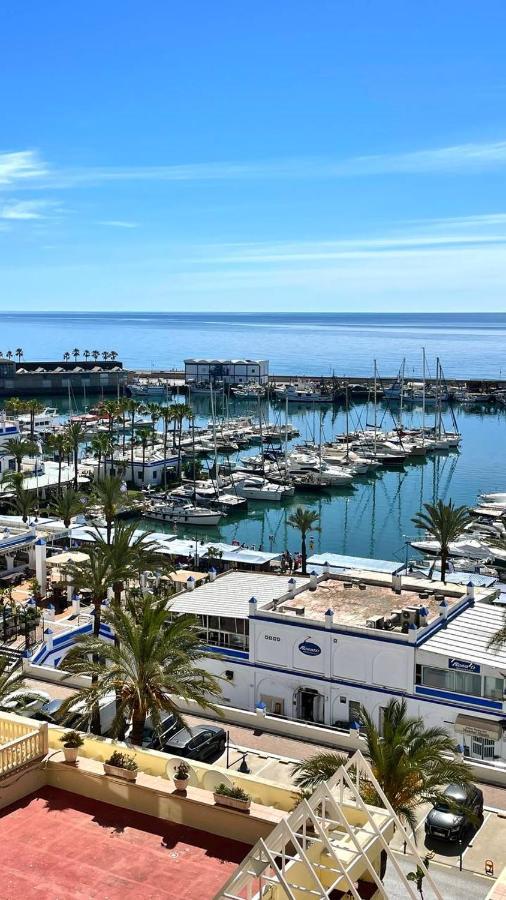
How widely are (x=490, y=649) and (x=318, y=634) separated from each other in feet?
17.2

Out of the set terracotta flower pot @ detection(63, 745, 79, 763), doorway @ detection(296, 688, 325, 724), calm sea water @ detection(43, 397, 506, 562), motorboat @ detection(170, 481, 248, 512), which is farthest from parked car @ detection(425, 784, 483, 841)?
motorboat @ detection(170, 481, 248, 512)

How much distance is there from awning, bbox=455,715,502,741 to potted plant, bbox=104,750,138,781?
14854mm

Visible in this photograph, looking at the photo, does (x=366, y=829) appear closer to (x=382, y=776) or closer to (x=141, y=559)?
(x=382, y=776)

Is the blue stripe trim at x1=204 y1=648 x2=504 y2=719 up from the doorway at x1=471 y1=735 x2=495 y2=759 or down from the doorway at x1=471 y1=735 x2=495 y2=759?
up

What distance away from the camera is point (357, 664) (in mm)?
28516

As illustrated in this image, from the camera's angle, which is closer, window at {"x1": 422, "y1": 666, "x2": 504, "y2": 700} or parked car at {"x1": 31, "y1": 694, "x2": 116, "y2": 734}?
parked car at {"x1": 31, "y1": 694, "x2": 116, "y2": 734}

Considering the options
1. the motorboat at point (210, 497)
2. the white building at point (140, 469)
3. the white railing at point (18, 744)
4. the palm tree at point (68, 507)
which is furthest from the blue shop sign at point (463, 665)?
the white building at point (140, 469)

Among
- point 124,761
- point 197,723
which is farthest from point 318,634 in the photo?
point 124,761

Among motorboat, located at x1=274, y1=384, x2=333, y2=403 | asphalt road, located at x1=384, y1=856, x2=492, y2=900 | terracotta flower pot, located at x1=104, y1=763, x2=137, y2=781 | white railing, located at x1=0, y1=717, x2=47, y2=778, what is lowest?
asphalt road, located at x1=384, y1=856, x2=492, y2=900

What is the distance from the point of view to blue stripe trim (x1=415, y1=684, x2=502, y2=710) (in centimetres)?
2658

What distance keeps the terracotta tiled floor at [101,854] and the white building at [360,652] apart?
14173 millimetres

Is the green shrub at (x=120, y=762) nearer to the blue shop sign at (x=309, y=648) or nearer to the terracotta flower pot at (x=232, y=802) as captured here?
the terracotta flower pot at (x=232, y=802)

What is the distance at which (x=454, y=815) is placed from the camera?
21.3 m

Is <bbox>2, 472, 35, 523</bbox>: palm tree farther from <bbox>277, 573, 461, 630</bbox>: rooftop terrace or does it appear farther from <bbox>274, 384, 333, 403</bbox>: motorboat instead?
<bbox>274, 384, 333, 403</bbox>: motorboat
